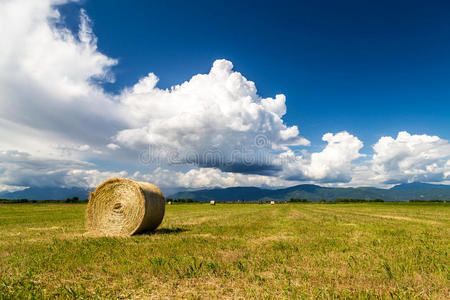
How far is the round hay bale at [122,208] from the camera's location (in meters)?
13.2

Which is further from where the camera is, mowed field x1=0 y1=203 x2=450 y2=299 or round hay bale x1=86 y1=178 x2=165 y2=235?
round hay bale x1=86 y1=178 x2=165 y2=235

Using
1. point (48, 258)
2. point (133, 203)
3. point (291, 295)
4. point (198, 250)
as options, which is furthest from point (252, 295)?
point (133, 203)

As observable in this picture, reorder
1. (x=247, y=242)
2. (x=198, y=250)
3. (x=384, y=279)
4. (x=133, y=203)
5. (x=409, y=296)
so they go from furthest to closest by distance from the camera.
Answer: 1. (x=133, y=203)
2. (x=247, y=242)
3. (x=198, y=250)
4. (x=384, y=279)
5. (x=409, y=296)

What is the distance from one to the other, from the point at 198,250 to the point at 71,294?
4019mm

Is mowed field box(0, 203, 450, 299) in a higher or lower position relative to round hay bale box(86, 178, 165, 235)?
lower

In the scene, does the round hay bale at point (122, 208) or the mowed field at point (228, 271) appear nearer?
the mowed field at point (228, 271)

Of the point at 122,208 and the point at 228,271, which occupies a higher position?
the point at 122,208

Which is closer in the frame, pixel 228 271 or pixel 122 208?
pixel 228 271

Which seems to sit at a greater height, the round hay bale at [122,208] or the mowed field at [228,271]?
the round hay bale at [122,208]

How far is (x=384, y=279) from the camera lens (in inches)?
218

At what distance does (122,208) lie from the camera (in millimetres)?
13656

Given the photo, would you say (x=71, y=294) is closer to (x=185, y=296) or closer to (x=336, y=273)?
(x=185, y=296)

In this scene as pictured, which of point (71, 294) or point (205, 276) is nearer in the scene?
point (71, 294)

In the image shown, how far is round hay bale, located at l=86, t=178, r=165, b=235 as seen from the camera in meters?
13.2
